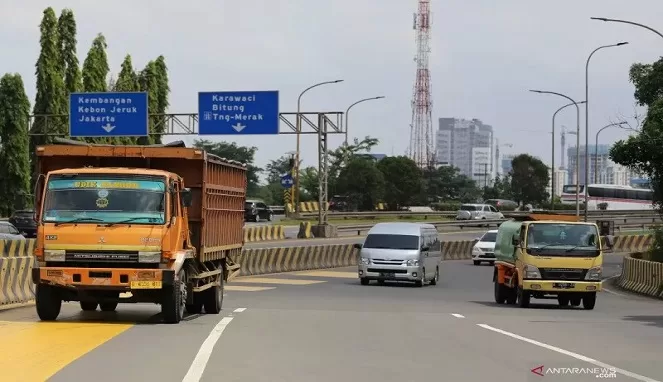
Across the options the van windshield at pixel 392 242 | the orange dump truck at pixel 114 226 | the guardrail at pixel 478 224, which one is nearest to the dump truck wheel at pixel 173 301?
the orange dump truck at pixel 114 226

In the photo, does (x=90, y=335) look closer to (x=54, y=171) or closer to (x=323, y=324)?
(x=54, y=171)

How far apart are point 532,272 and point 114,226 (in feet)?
38.9

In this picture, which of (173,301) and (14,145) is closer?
(173,301)

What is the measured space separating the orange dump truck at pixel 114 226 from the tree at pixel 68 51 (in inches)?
2014

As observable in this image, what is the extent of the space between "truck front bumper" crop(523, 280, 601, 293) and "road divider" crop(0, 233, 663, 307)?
687cm

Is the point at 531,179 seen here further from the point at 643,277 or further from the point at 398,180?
the point at 643,277

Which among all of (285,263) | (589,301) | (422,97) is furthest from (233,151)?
(589,301)

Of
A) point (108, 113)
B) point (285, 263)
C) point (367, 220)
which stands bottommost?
point (285, 263)

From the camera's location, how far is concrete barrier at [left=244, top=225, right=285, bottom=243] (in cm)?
6252

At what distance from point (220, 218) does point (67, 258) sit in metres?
4.89

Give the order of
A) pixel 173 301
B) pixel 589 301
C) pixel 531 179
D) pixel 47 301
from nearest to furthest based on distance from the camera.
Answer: pixel 173 301, pixel 47 301, pixel 589 301, pixel 531 179

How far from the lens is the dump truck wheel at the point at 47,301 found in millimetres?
18078

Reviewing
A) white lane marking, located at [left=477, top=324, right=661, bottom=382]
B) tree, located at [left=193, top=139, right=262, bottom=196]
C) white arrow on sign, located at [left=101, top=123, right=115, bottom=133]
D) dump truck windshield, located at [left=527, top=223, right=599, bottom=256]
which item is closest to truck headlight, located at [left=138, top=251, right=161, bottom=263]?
white lane marking, located at [left=477, top=324, right=661, bottom=382]

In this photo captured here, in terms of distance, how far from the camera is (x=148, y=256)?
687 inches
